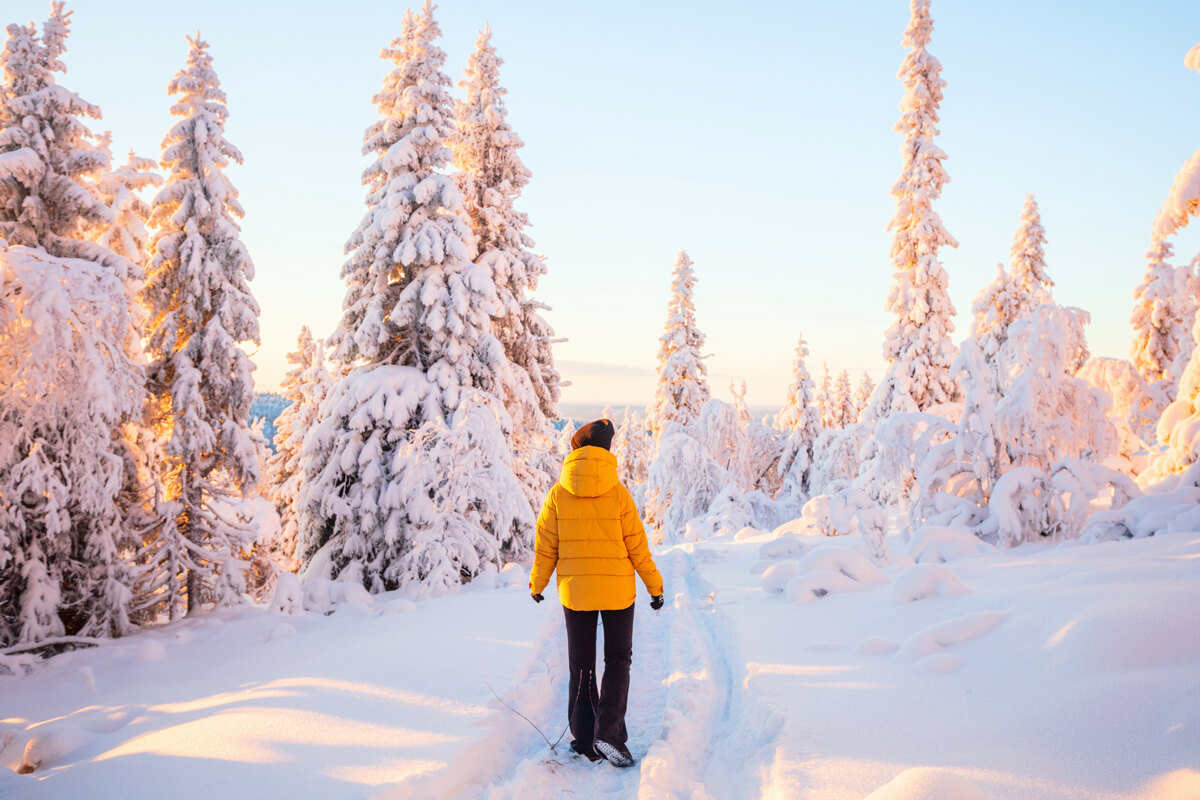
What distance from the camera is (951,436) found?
1101cm

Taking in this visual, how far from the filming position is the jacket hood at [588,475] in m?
4.25

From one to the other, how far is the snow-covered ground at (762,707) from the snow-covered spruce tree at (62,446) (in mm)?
3014

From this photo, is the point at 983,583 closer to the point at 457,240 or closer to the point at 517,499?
the point at 517,499

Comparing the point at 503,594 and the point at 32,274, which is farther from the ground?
the point at 32,274

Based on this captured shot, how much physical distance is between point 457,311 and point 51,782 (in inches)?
385

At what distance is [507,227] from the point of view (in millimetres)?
16359

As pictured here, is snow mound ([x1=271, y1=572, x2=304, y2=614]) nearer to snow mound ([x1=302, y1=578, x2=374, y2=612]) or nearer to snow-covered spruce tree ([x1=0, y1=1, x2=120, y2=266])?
snow mound ([x1=302, y1=578, x2=374, y2=612])

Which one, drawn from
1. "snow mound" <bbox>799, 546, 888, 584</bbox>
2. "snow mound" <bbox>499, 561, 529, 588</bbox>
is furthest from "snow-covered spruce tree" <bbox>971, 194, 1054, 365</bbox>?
"snow mound" <bbox>499, 561, 529, 588</bbox>

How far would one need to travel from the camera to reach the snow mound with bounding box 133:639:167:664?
27.6 ft

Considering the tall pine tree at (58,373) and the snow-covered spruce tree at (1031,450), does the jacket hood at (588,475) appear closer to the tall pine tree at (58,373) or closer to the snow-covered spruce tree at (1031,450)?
the snow-covered spruce tree at (1031,450)

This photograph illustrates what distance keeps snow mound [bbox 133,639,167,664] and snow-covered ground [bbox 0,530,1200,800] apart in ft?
3.58

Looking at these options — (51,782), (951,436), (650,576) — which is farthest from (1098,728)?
(951,436)

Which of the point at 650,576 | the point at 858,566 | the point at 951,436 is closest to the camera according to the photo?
the point at 650,576

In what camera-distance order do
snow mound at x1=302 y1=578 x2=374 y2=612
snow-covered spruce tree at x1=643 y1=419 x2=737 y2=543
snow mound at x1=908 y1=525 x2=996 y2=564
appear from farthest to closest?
snow-covered spruce tree at x1=643 y1=419 x2=737 y2=543 → snow mound at x1=302 y1=578 x2=374 y2=612 → snow mound at x1=908 y1=525 x2=996 y2=564
